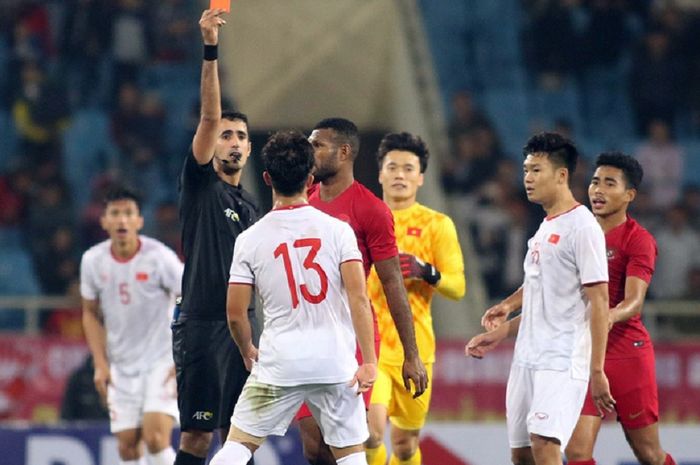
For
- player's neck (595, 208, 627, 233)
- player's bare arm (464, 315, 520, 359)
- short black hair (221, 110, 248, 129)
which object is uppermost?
short black hair (221, 110, 248, 129)

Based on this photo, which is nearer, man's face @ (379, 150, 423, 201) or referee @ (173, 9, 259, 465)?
referee @ (173, 9, 259, 465)

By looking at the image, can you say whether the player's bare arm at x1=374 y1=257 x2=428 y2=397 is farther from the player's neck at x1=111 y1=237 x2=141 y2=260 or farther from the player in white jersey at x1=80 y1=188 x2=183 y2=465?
the player's neck at x1=111 y1=237 x2=141 y2=260

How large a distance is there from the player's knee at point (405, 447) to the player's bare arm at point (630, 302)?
5.72ft

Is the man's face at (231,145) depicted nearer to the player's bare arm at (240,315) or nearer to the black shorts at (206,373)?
the black shorts at (206,373)

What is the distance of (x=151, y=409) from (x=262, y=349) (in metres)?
3.27

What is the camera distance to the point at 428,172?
16656 millimetres

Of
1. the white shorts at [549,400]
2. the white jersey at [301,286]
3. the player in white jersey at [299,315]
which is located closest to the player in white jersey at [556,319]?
the white shorts at [549,400]

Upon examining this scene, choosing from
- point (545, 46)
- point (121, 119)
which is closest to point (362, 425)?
point (121, 119)

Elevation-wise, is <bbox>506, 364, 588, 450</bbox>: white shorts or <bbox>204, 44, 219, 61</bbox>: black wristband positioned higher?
<bbox>204, 44, 219, 61</bbox>: black wristband

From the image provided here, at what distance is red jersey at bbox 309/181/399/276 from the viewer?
782cm

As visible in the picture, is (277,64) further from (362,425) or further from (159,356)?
(362,425)

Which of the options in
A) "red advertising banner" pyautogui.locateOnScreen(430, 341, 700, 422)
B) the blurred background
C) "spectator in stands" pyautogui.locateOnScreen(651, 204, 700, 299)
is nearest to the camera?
"red advertising banner" pyautogui.locateOnScreen(430, 341, 700, 422)

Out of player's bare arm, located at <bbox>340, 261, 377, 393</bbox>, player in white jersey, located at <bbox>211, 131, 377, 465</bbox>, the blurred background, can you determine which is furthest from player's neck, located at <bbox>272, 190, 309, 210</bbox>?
the blurred background

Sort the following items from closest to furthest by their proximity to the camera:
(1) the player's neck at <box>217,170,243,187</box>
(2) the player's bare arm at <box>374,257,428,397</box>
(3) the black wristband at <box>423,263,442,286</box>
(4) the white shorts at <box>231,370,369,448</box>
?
(4) the white shorts at <box>231,370,369,448</box> → (2) the player's bare arm at <box>374,257,428,397</box> → (1) the player's neck at <box>217,170,243,187</box> → (3) the black wristband at <box>423,263,442,286</box>
